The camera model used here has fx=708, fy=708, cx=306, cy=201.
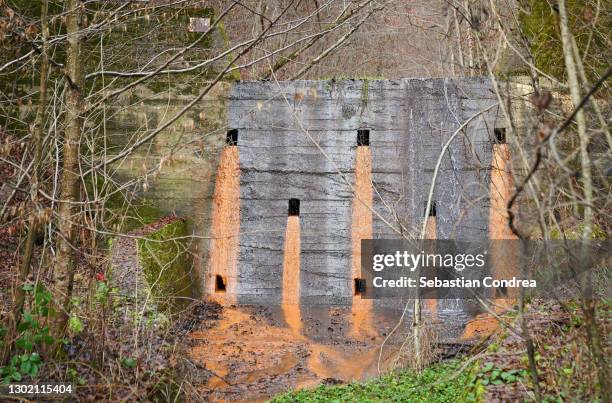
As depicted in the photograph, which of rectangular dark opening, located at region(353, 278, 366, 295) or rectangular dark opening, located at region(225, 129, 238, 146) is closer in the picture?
rectangular dark opening, located at region(353, 278, 366, 295)

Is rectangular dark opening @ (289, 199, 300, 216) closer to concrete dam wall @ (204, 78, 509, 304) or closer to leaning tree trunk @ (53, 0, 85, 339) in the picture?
concrete dam wall @ (204, 78, 509, 304)

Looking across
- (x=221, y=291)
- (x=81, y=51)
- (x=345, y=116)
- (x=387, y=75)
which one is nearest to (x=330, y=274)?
(x=221, y=291)

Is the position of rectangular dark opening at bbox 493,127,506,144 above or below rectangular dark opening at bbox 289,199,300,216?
above

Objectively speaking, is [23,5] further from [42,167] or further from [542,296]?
[542,296]

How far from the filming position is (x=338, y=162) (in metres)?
11.0

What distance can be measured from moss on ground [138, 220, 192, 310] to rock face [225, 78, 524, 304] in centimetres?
91

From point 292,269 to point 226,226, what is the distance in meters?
1.23

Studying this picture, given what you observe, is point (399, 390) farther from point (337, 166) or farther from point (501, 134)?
point (501, 134)

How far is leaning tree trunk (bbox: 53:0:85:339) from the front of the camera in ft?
17.9

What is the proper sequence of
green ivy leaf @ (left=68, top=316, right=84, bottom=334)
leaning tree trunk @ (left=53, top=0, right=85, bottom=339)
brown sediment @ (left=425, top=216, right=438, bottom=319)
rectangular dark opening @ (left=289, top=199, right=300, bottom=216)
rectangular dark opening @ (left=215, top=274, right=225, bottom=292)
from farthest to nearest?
rectangular dark opening @ (left=289, top=199, right=300, bottom=216), rectangular dark opening @ (left=215, top=274, right=225, bottom=292), brown sediment @ (left=425, top=216, right=438, bottom=319), green ivy leaf @ (left=68, top=316, right=84, bottom=334), leaning tree trunk @ (left=53, top=0, right=85, bottom=339)

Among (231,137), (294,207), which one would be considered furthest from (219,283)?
(231,137)

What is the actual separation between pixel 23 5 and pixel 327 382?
7.35 meters

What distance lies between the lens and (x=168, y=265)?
8789 millimetres

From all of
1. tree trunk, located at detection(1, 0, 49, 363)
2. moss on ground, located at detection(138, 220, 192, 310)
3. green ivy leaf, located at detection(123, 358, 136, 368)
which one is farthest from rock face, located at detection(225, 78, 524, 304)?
tree trunk, located at detection(1, 0, 49, 363)
